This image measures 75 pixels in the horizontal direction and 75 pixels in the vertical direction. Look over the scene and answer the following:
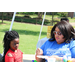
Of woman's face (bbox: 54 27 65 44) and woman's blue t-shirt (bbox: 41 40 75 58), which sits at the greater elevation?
woman's face (bbox: 54 27 65 44)

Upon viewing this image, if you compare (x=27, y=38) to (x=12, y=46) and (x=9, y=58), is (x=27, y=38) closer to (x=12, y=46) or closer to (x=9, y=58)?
(x=12, y=46)

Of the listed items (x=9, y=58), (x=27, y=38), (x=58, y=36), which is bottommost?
(x=9, y=58)

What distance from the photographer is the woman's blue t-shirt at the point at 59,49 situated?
160cm

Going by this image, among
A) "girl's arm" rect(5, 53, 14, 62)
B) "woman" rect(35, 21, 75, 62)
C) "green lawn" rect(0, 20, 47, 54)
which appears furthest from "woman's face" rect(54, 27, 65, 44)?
"green lawn" rect(0, 20, 47, 54)

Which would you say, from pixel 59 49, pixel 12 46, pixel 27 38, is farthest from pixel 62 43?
pixel 27 38

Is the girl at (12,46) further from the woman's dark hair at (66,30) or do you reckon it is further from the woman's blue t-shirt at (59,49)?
the woman's dark hair at (66,30)

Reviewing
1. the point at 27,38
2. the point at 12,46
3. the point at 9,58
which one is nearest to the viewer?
the point at 9,58

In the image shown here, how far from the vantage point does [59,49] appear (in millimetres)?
1648

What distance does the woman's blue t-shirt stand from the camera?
1599 millimetres

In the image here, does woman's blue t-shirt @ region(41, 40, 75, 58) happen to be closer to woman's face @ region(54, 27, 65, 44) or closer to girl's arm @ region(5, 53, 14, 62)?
woman's face @ region(54, 27, 65, 44)

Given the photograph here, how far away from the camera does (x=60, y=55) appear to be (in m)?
1.62

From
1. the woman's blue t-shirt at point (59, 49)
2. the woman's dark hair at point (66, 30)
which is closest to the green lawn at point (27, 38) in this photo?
the woman's blue t-shirt at point (59, 49)
